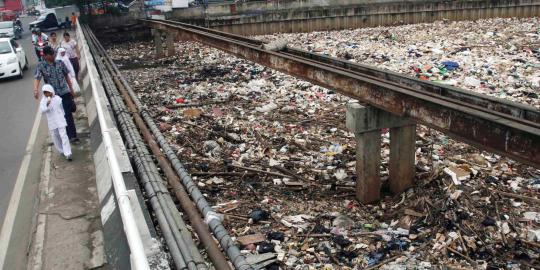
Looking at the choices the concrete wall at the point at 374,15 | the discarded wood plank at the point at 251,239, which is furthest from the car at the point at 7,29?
the discarded wood plank at the point at 251,239

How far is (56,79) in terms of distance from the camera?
8.38 meters

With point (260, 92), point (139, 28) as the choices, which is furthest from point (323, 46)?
point (139, 28)

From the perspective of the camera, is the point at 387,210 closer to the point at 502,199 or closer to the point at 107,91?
the point at 502,199

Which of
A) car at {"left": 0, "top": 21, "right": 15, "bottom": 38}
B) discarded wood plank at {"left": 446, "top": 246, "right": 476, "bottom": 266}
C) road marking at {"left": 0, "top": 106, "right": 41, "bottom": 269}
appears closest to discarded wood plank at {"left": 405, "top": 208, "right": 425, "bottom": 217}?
discarded wood plank at {"left": 446, "top": 246, "right": 476, "bottom": 266}

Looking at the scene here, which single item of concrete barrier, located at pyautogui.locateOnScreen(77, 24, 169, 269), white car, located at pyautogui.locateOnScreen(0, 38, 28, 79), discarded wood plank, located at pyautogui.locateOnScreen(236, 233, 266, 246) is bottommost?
discarded wood plank, located at pyautogui.locateOnScreen(236, 233, 266, 246)

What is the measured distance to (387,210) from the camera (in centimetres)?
598

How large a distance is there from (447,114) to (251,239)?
97.4 inches

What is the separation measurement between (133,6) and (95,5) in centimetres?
715

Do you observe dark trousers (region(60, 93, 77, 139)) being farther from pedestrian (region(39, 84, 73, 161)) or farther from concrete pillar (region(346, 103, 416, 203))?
concrete pillar (region(346, 103, 416, 203))

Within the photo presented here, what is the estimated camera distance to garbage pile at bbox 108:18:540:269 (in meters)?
5.01

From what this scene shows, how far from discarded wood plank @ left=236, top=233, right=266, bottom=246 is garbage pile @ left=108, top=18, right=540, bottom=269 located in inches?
0.5

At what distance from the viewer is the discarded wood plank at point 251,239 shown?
17.1ft

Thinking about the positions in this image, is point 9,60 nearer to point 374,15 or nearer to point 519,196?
point 519,196

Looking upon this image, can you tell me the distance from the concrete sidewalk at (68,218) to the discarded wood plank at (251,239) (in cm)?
143
